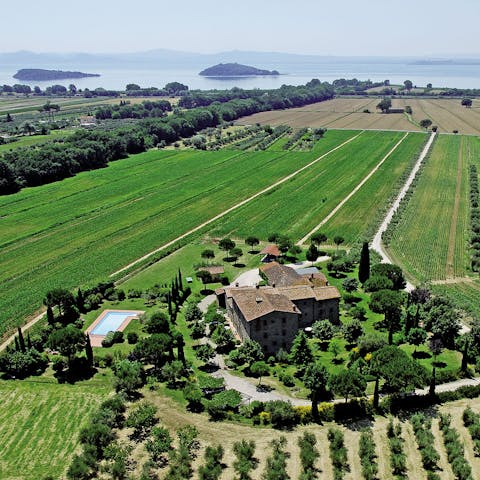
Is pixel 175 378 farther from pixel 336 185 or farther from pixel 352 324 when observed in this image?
pixel 336 185

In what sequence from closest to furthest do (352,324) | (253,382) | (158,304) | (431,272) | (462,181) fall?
1. (253,382)
2. (352,324)
3. (158,304)
4. (431,272)
5. (462,181)

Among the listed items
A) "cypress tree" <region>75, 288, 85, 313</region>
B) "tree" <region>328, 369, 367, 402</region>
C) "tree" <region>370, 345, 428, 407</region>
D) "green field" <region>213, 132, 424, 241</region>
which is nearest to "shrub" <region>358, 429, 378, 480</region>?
"tree" <region>328, 369, 367, 402</region>

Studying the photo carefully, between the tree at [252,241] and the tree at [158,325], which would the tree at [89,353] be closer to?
the tree at [158,325]

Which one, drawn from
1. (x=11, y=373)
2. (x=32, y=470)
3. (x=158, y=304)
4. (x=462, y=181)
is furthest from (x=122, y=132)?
(x=32, y=470)

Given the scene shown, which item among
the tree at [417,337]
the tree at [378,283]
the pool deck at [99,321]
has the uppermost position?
the tree at [378,283]

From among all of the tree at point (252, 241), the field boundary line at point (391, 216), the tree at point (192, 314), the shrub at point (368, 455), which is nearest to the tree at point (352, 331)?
the shrub at point (368, 455)

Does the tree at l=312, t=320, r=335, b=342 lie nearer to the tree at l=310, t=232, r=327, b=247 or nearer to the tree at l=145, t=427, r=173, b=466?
the tree at l=145, t=427, r=173, b=466
